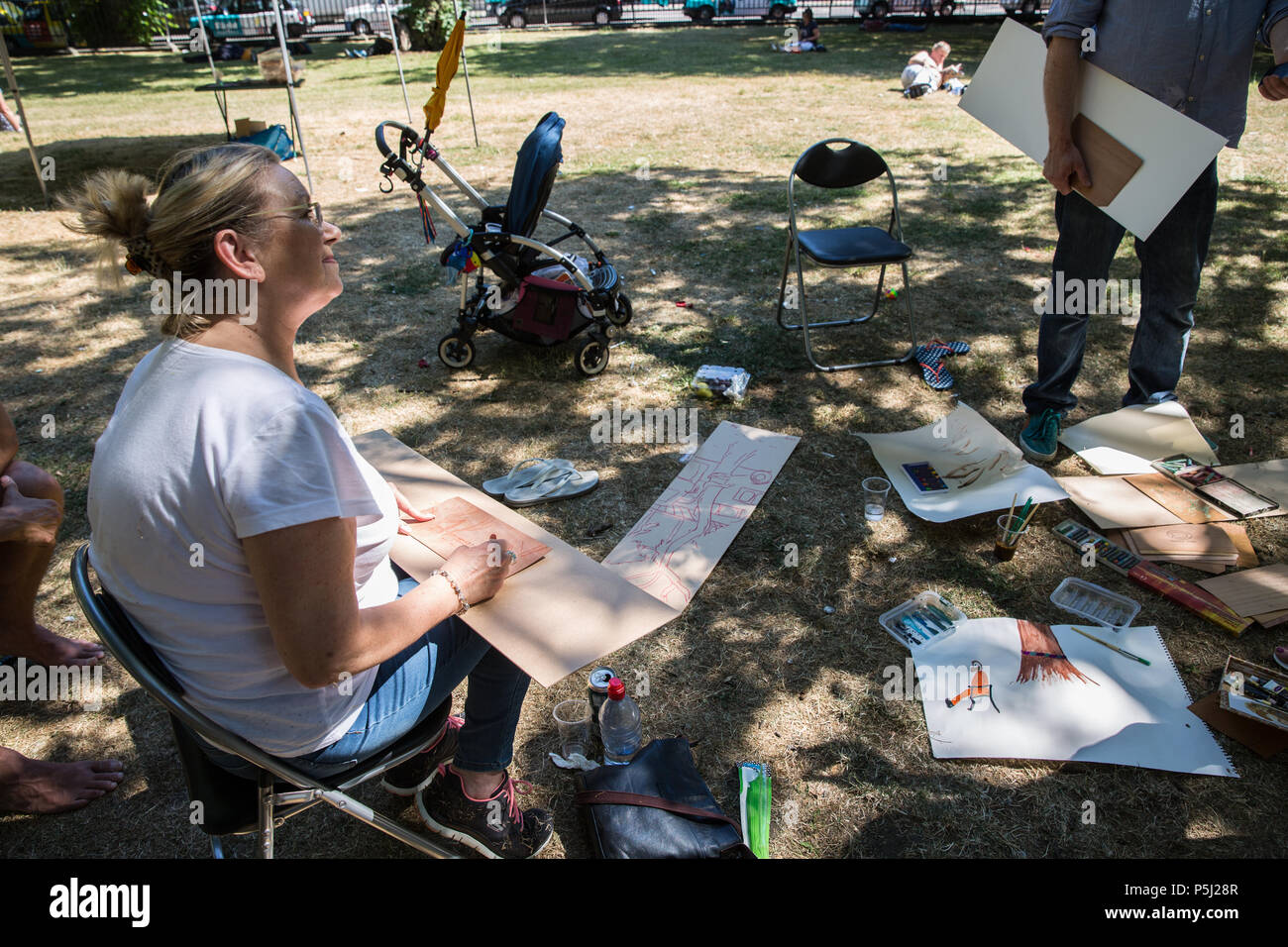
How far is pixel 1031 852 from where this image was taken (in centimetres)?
192

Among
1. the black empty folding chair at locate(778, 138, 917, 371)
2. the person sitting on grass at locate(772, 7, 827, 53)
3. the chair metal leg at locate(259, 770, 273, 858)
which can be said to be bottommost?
the chair metal leg at locate(259, 770, 273, 858)

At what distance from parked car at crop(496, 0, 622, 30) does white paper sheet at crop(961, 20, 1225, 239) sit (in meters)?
21.4

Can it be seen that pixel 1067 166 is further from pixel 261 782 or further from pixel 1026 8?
pixel 1026 8

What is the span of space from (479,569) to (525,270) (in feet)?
8.91

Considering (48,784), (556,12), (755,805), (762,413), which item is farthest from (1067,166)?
(556,12)

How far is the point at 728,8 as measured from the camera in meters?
20.9

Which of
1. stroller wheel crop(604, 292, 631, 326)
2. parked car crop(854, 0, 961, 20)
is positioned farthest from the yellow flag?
parked car crop(854, 0, 961, 20)

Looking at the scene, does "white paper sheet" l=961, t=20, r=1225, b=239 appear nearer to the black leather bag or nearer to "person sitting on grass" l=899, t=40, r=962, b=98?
the black leather bag

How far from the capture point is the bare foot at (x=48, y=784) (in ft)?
6.61

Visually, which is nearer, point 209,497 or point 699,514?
point 209,497

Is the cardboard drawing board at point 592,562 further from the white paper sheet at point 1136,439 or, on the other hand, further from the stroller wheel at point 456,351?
the stroller wheel at point 456,351

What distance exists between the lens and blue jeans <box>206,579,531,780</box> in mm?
1491

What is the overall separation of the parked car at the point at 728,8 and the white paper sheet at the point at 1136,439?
20.7 metres

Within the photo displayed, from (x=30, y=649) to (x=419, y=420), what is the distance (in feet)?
5.87
